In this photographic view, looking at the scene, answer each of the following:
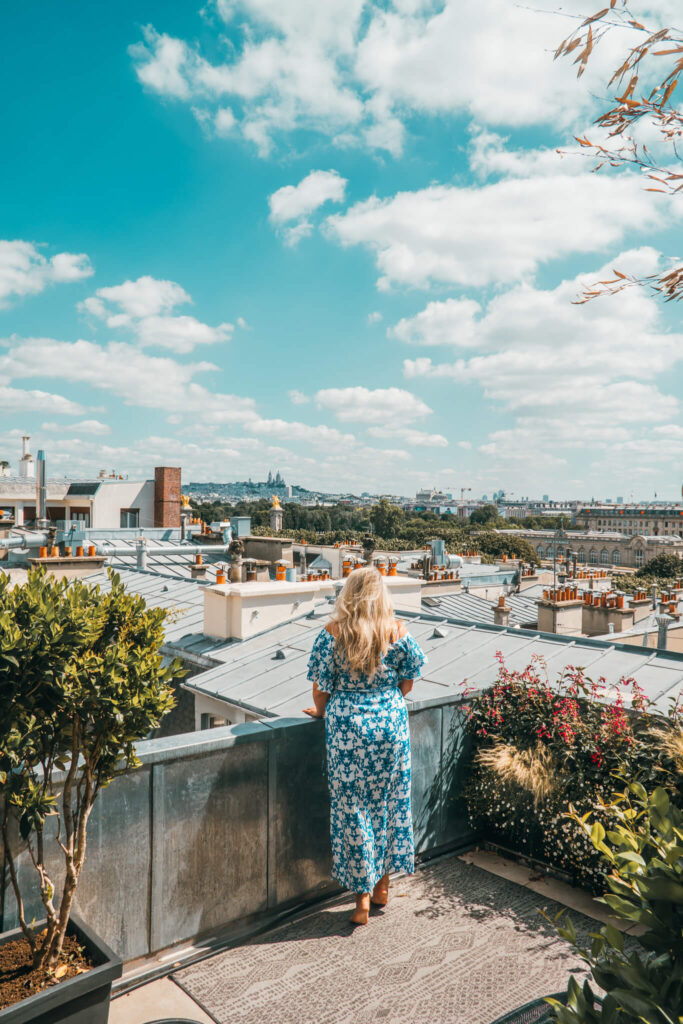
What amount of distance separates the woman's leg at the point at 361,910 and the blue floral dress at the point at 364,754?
101 millimetres

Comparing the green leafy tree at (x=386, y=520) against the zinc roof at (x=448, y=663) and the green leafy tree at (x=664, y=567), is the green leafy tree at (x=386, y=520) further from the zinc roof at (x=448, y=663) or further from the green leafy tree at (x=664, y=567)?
the zinc roof at (x=448, y=663)

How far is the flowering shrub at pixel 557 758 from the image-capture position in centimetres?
360

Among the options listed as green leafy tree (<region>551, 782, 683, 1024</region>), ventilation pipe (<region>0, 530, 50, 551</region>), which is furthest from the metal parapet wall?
ventilation pipe (<region>0, 530, 50, 551</region>)

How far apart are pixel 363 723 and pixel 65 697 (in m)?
1.52

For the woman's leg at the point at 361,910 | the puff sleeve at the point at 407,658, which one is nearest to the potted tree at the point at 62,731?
the puff sleeve at the point at 407,658

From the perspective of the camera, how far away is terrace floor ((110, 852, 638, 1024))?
9.05 feet

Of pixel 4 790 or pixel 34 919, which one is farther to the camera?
pixel 34 919

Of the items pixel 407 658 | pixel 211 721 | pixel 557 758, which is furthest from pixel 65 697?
pixel 211 721

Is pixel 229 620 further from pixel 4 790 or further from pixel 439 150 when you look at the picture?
pixel 439 150

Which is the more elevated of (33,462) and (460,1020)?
(33,462)

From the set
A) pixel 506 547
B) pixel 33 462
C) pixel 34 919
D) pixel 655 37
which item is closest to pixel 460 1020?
pixel 34 919

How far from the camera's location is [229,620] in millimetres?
7516

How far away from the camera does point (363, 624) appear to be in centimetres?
328

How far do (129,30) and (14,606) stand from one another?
10.7m
